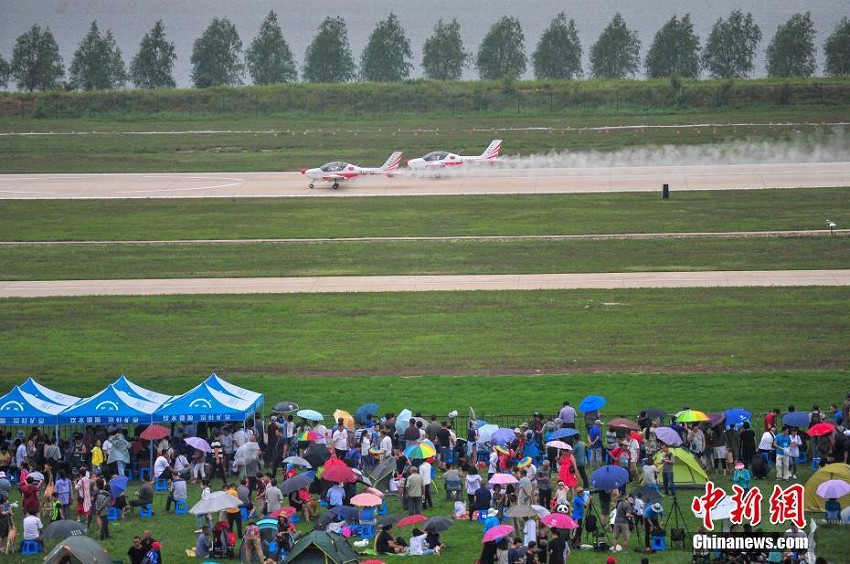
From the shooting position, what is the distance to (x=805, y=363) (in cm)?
4116

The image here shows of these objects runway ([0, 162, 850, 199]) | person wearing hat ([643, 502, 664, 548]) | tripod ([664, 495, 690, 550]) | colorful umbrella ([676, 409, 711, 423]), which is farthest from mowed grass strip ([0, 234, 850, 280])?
person wearing hat ([643, 502, 664, 548])

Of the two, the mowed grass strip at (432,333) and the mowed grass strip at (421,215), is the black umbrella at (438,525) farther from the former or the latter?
the mowed grass strip at (421,215)

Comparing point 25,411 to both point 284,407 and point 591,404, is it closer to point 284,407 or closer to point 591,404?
point 284,407

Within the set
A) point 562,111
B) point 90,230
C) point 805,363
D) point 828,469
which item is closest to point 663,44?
point 562,111

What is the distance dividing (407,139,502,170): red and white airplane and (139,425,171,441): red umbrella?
56151 mm

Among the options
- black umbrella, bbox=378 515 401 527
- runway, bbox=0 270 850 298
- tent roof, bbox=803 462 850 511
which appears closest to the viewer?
black umbrella, bbox=378 515 401 527

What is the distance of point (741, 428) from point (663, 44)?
13667 cm

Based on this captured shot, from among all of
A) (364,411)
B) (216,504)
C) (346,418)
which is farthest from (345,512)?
(364,411)

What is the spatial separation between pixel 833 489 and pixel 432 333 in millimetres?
22714

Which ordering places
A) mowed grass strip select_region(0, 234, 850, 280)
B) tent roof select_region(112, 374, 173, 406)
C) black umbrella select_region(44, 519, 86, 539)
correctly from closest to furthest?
1. black umbrella select_region(44, 519, 86, 539)
2. tent roof select_region(112, 374, 173, 406)
3. mowed grass strip select_region(0, 234, 850, 280)

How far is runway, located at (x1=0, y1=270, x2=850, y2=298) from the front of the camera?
53.9 m

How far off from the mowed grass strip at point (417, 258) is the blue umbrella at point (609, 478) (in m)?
30.4

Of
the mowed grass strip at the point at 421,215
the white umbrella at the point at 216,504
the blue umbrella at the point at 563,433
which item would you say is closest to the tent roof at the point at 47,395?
the white umbrella at the point at 216,504

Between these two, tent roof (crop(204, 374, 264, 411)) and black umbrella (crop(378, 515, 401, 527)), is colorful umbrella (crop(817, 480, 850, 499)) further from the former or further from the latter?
tent roof (crop(204, 374, 264, 411))
